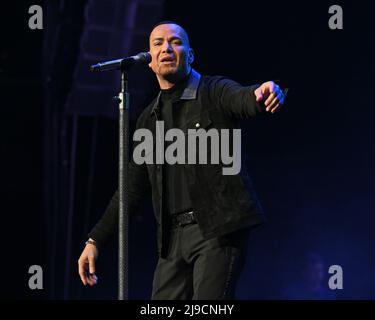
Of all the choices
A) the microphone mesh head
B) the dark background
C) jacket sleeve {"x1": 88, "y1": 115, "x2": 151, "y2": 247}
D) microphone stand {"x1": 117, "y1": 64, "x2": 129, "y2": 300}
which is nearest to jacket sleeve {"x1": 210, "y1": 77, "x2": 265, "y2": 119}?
the microphone mesh head

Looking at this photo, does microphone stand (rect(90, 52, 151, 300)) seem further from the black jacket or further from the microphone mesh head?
the black jacket

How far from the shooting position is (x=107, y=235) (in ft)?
11.0

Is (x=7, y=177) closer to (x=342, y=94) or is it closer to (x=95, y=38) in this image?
(x=95, y=38)

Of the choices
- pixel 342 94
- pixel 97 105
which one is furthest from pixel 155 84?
pixel 342 94

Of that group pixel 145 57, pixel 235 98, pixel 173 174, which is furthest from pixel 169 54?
pixel 173 174

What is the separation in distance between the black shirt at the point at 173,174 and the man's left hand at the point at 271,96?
610mm

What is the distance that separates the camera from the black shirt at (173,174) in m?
3.02

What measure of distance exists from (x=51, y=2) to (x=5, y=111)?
6.77 ft

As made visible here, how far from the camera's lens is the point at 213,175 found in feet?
9.72

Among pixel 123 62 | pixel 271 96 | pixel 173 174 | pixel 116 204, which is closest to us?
pixel 271 96

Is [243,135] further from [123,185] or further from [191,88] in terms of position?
[123,185]

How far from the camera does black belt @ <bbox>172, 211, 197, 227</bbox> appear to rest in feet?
9.73

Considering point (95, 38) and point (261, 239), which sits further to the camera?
point (261, 239)

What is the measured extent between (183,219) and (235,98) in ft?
1.91
